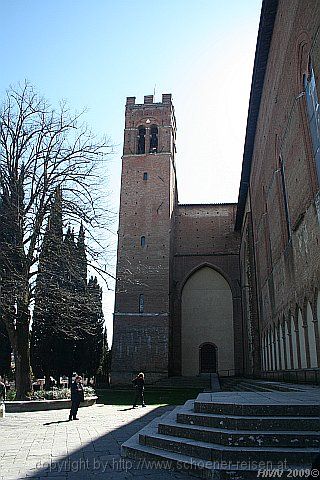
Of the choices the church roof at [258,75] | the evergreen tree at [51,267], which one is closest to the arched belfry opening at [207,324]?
the church roof at [258,75]

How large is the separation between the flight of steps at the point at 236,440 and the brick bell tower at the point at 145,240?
21548 mm

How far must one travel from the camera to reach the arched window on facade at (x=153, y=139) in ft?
115

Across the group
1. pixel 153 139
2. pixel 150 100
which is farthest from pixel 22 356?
pixel 150 100

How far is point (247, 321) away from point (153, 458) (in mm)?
25254

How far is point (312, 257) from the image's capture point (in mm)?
11258

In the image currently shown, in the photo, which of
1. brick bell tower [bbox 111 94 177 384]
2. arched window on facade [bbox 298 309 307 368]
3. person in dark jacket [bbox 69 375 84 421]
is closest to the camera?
person in dark jacket [bbox 69 375 84 421]

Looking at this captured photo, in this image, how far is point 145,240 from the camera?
31984mm

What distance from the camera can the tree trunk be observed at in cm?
1426

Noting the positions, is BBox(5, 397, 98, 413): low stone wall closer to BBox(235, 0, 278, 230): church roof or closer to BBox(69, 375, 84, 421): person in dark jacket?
BBox(69, 375, 84, 421): person in dark jacket

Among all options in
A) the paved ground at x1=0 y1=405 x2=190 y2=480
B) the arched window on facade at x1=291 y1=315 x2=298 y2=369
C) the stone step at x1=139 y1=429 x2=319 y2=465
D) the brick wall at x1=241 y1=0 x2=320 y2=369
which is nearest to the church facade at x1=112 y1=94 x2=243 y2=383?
the brick wall at x1=241 y1=0 x2=320 y2=369

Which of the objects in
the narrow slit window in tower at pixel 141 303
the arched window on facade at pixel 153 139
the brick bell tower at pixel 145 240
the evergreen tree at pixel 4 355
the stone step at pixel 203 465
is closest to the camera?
the stone step at pixel 203 465

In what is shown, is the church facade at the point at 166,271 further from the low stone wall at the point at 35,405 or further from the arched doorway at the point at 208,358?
the low stone wall at the point at 35,405

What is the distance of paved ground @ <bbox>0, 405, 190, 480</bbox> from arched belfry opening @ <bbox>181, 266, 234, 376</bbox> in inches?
853

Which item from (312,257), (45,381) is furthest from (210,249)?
(312,257)
